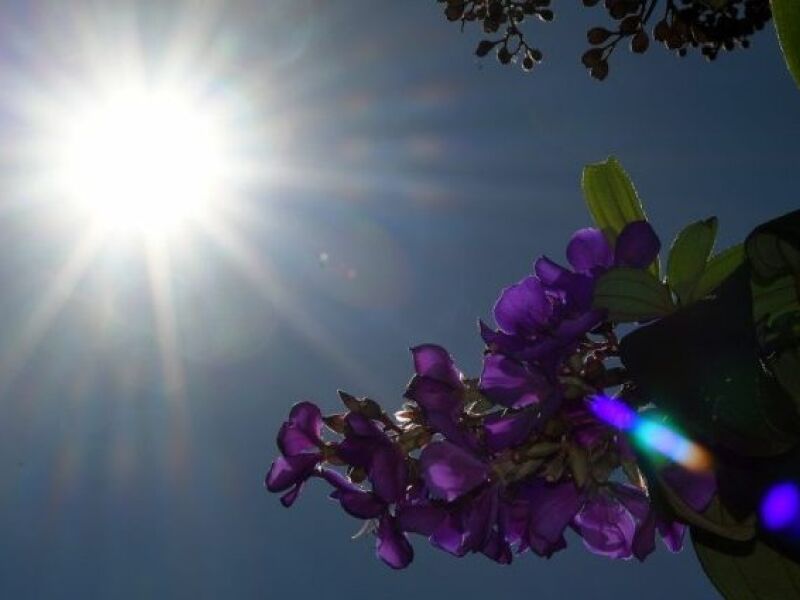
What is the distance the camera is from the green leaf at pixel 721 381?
2.71 ft

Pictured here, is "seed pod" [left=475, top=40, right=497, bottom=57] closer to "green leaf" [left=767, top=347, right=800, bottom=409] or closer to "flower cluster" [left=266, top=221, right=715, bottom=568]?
"flower cluster" [left=266, top=221, right=715, bottom=568]

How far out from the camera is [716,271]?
1086mm

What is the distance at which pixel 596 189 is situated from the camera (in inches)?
50.1

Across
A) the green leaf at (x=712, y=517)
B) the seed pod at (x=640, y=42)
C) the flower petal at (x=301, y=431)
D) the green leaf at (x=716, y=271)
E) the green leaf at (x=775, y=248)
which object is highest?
the seed pod at (x=640, y=42)

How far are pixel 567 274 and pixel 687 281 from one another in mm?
168

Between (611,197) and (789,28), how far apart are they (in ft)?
1.10

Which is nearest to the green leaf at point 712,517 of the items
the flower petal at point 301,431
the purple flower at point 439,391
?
the purple flower at point 439,391

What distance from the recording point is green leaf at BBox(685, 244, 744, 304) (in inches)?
42.1

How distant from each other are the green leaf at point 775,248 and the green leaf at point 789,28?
1.05 feet

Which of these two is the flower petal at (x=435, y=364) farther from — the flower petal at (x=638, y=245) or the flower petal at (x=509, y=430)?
the flower petal at (x=638, y=245)

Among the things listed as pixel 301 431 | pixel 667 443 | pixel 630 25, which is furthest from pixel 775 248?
pixel 630 25

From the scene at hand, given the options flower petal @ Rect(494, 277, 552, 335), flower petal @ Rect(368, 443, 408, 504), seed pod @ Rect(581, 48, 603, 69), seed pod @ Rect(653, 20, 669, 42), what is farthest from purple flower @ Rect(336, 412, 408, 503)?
seed pod @ Rect(653, 20, 669, 42)

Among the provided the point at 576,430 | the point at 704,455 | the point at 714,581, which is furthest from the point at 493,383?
the point at 714,581

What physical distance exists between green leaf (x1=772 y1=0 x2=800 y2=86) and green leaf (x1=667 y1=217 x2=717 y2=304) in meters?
0.25
